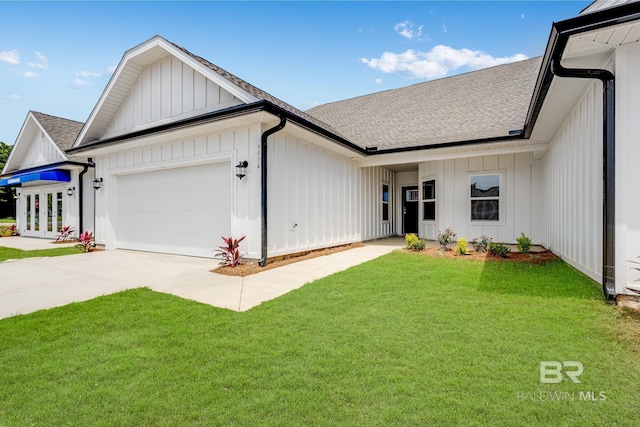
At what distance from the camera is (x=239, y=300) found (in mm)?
4488

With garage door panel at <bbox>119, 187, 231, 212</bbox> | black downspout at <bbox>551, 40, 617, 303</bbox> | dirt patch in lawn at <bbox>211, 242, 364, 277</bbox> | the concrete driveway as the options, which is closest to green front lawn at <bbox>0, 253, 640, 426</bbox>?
black downspout at <bbox>551, 40, 617, 303</bbox>

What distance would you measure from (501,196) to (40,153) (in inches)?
805

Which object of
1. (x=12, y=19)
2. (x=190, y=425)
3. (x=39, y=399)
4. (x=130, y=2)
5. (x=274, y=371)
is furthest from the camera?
(x=130, y=2)

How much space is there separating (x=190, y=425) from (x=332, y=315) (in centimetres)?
211

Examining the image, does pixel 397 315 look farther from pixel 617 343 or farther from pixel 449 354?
pixel 617 343

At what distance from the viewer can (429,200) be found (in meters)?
11.3

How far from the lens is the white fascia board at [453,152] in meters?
8.57

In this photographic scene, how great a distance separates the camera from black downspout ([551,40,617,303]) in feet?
12.8

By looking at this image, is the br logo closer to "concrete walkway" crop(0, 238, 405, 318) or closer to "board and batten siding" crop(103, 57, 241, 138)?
"concrete walkway" crop(0, 238, 405, 318)

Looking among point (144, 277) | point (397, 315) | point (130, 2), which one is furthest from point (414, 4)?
point (144, 277)

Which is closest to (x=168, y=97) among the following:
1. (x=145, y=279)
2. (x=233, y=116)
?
(x=233, y=116)

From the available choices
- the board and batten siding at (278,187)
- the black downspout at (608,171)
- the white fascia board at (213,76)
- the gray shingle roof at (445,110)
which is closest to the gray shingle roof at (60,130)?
the board and batten siding at (278,187)

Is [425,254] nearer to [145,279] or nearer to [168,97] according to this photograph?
[145,279]

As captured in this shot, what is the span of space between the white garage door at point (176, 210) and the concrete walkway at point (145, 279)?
63cm
